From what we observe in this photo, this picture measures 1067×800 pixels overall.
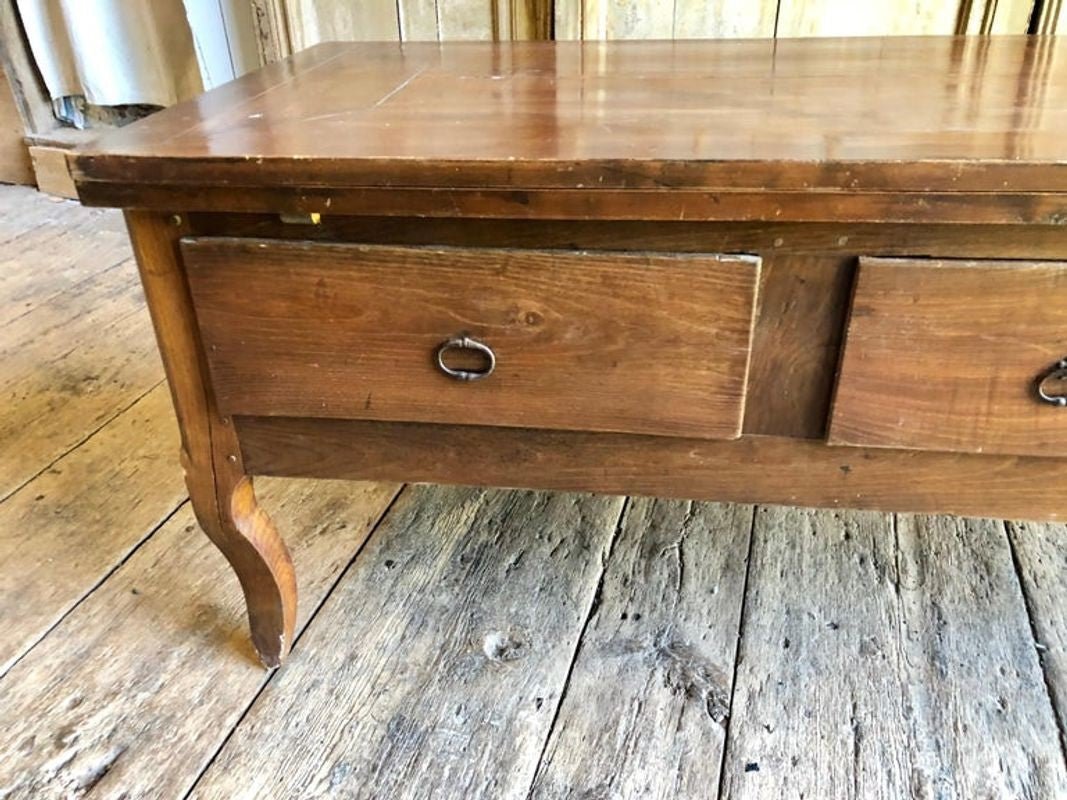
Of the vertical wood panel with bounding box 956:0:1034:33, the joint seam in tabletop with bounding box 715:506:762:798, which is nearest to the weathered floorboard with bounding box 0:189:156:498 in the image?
the joint seam in tabletop with bounding box 715:506:762:798

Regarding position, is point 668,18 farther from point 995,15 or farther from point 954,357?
point 954,357

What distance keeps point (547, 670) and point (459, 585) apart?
165 millimetres

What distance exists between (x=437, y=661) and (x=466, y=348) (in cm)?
41

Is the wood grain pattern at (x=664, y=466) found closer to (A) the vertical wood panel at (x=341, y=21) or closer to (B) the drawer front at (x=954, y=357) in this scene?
(B) the drawer front at (x=954, y=357)

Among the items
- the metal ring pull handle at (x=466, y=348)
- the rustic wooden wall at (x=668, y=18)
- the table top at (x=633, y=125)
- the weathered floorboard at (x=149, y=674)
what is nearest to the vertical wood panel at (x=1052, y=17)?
the rustic wooden wall at (x=668, y=18)

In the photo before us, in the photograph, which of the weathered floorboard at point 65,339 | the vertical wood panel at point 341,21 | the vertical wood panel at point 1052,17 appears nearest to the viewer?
the vertical wood panel at point 1052,17

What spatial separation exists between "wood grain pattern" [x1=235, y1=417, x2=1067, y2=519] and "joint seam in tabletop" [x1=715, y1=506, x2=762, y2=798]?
0.25 meters

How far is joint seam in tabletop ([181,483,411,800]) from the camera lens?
0.84 m

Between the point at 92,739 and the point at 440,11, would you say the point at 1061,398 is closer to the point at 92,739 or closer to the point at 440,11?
the point at 92,739

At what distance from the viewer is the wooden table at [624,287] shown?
0.61 metres

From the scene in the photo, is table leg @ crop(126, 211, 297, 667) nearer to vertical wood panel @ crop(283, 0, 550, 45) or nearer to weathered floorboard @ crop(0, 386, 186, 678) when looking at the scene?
weathered floorboard @ crop(0, 386, 186, 678)

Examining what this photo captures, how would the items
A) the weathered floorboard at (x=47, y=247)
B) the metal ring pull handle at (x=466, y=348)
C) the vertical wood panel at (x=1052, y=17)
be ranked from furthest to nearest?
the weathered floorboard at (x=47, y=247) → the vertical wood panel at (x=1052, y=17) → the metal ring pull handle at (x=466, y=348)

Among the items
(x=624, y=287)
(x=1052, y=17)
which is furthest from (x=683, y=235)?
(x=1052, y=17)

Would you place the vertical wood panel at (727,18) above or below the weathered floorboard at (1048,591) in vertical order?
above
